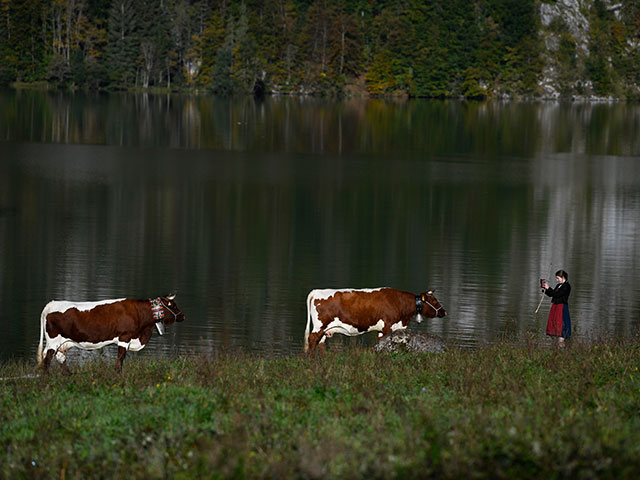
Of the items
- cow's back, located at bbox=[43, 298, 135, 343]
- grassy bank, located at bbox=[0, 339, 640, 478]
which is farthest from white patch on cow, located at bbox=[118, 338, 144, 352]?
grassy bank, located at bbox=[0, 339, 640, 478]

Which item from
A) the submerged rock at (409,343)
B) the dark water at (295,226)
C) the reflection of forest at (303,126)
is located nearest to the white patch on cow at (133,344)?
the submerged rock at (409,343)

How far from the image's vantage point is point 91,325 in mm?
16672

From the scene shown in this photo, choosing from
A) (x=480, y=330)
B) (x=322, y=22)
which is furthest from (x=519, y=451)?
(x=322, y=22)

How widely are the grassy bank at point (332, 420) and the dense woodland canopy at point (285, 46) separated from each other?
145 meters

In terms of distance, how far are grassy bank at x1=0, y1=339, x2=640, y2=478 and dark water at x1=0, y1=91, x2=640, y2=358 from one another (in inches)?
316

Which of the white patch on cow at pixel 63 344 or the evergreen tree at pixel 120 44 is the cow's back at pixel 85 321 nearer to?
the white patch on cow at pixel 63 344

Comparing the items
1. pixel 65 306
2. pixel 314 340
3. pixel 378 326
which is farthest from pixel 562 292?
pixel 65 306

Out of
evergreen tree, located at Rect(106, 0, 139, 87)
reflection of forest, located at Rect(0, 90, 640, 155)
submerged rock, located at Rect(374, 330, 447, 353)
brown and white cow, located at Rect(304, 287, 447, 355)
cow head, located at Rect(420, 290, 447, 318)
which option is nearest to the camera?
submerged rock, located at Rect(374, 330, 447, 353)

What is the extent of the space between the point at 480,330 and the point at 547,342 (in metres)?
2.67

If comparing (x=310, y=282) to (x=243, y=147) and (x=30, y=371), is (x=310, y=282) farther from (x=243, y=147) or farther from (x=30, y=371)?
(x=243, y=147)

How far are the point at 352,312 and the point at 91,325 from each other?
16.7 ft

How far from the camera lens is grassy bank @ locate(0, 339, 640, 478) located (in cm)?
921

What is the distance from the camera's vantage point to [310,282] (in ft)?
101

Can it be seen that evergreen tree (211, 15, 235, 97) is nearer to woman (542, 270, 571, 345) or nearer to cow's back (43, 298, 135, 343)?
woman (542, 270, 571, 345)
